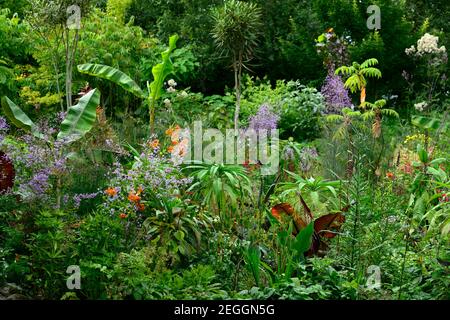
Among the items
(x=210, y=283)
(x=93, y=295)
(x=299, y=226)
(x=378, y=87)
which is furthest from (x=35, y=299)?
(x=378, y=87)

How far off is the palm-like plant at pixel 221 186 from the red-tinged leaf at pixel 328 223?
0.80m

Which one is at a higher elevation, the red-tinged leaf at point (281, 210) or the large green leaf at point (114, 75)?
the large green leaf at point (114, 75)

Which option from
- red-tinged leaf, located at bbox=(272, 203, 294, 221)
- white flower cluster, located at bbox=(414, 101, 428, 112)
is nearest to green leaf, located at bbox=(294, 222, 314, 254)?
red-tinged leaf, located at bbox=(272, 203, 294, 221)

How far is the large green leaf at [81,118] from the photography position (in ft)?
23.7

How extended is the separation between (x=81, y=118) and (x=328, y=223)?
9.05ft

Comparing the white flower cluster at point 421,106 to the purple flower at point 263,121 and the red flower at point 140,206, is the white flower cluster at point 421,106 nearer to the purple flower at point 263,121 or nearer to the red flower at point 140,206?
the purple flower at point 263,121

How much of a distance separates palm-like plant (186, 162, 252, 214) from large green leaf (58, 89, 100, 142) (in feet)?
3.91

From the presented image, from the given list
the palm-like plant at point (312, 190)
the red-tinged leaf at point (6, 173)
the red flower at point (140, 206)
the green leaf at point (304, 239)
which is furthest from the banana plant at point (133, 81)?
the green leaf at point (304, 239)

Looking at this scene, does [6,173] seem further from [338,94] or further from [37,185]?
[338,94]

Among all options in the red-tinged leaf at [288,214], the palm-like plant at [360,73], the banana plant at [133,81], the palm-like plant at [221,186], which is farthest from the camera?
the banana plant at [133,81]

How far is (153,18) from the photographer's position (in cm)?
1541

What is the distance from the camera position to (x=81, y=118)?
7367 millimetres

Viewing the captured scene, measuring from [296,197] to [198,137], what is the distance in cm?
238

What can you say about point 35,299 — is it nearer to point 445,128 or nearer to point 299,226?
point 299,226
